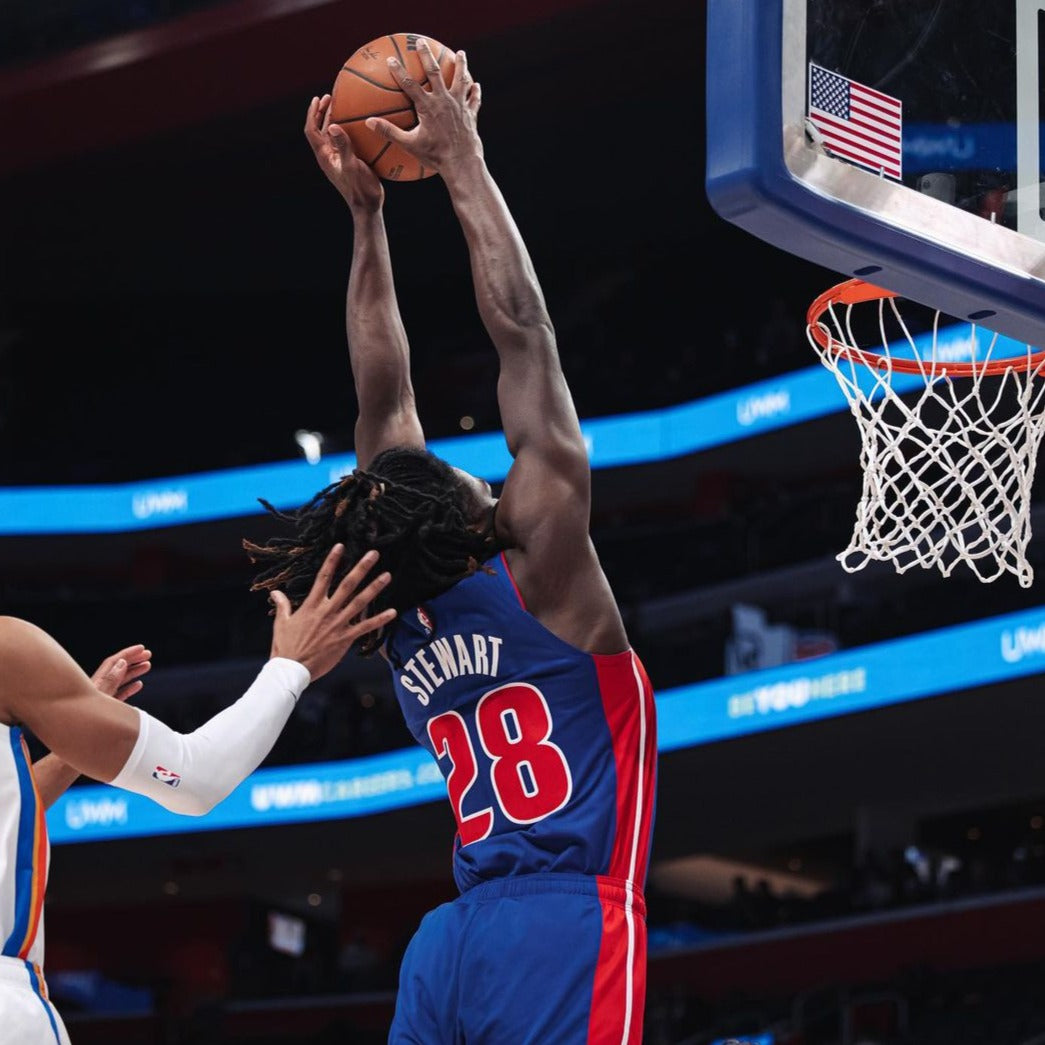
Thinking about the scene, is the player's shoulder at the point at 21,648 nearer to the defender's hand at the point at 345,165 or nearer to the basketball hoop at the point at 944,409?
the defender's hand at the point at 345,165

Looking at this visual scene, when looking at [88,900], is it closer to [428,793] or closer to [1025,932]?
[428,793]

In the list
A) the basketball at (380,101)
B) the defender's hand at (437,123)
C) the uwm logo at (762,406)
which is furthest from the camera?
the uwm logo at (762,406)

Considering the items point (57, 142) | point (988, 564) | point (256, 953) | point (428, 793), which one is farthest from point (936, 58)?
point (256, 953)

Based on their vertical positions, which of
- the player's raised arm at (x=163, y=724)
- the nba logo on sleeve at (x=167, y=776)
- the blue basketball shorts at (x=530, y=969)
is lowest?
the blue basketball shorts at (x=530, y=969)

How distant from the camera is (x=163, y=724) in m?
3.07

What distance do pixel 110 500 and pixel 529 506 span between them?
58.8 feet

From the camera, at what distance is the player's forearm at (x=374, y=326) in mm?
4082

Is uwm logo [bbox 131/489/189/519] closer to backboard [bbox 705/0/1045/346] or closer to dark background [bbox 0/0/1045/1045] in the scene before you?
dark background [bbox 0/0/1045/1045]

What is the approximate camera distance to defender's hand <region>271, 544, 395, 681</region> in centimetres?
334

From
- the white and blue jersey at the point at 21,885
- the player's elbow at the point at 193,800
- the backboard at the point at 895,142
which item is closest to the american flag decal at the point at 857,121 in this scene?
the backboard at the point at 895,142

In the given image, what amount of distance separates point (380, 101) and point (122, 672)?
55.1 inches

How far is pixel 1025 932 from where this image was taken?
13.5 meters

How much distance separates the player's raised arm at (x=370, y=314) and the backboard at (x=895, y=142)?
3.18 feet

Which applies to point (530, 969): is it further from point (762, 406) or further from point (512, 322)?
point (762, 406)
